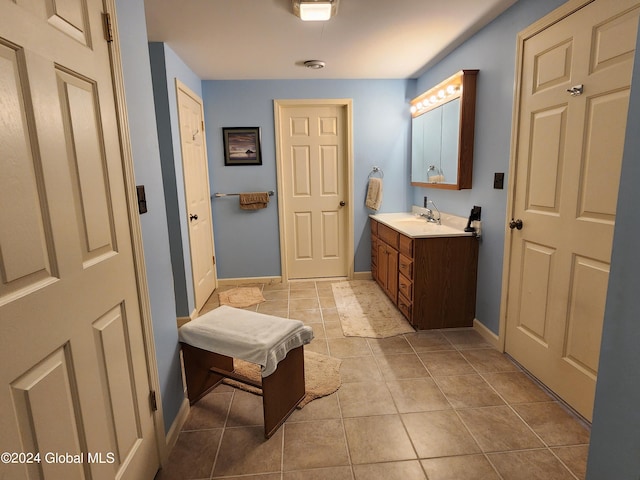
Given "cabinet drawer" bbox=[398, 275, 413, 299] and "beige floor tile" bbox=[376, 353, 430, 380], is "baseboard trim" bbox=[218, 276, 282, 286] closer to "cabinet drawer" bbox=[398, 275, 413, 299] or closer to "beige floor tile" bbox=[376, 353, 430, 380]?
"cabinet drawer" bbox=[398, 275, 413, 299]

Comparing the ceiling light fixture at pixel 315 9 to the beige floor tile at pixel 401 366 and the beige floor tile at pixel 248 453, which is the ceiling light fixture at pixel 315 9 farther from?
the beige floor tile at pixel 248 453

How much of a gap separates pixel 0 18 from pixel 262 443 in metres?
1.80

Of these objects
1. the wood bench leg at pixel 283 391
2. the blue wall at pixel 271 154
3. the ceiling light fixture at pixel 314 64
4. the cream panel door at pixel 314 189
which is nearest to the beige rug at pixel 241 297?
the blue wall at pixel 271 154

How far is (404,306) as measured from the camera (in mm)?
3023

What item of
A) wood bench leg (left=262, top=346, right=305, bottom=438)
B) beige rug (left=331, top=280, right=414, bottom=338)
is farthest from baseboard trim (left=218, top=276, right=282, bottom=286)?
wood bench leg (left=262, top=346, right=305, bottom=438)

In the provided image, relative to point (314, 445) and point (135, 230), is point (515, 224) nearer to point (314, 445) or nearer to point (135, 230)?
point (314, 445)

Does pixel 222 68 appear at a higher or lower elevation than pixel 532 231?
higher

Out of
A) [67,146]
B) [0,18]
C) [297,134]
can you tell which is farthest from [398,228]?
[0,18]

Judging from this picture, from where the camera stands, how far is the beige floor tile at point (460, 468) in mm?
1478

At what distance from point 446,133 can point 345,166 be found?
1.33 metres

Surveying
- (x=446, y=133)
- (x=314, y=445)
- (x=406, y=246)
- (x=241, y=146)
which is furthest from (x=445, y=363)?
(x=241, y=146)

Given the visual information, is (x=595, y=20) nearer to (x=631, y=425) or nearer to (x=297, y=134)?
(x=631, y=425)

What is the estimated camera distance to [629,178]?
95 centimetres

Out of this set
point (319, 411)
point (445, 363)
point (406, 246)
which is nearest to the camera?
point (319, 411)
